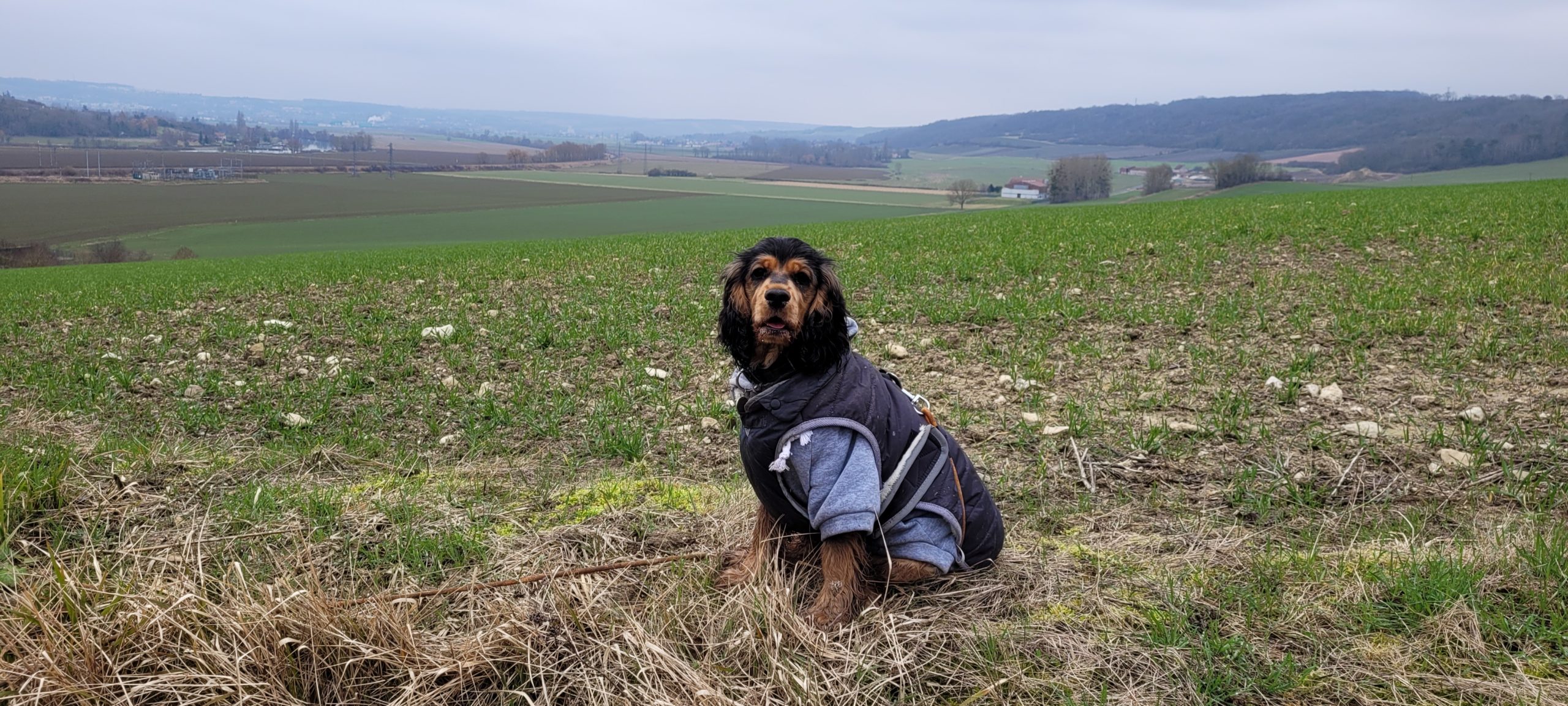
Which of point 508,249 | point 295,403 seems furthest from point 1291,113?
point 295,403

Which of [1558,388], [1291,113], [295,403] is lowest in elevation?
[295,403]

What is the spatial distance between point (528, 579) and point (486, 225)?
58.3 m

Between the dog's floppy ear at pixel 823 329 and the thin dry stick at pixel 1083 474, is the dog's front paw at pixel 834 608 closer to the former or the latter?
the dog's floppy ear at pixel 823 329

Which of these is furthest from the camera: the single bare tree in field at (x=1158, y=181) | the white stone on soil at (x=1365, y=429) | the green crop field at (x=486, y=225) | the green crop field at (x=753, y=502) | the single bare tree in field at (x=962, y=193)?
the single bare tree in field at (x=962, y=193)

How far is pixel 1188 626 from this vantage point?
332 centimetres

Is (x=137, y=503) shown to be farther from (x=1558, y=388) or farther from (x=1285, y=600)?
(x=1558, y=388)

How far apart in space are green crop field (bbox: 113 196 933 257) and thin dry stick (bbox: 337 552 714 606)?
1522 inches

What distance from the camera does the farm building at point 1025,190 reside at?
298 feet

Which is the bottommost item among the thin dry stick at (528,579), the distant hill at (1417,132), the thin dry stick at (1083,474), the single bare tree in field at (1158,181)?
the thin dry stick at (528,579)

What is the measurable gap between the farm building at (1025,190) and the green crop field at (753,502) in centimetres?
8111

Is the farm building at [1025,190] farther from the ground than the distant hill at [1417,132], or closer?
closer

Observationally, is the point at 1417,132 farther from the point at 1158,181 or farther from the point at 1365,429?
the point at 1365,429

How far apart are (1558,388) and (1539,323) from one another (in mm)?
2282

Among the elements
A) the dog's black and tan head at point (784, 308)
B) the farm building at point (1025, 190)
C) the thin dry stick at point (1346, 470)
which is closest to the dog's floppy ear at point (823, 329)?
the dog's black and tan head at point (784, 308)
